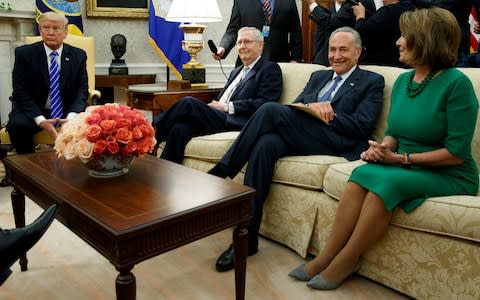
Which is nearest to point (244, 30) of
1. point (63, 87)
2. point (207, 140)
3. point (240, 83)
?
point (240, 83)

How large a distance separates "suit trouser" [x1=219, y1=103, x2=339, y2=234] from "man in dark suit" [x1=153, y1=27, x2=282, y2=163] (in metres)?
0.58

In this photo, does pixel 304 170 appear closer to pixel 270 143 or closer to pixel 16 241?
pixel 270 143

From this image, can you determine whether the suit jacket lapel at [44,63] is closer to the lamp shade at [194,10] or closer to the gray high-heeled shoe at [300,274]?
the lamp shade at [194,10]

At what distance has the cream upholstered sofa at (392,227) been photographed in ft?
5.37

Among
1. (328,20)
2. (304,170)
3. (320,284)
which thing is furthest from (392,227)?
(328,20)

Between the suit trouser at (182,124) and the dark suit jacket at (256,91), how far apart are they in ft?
0.54

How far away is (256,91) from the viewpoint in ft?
9.80

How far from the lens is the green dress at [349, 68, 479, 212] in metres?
1.72

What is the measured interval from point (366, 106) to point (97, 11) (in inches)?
129

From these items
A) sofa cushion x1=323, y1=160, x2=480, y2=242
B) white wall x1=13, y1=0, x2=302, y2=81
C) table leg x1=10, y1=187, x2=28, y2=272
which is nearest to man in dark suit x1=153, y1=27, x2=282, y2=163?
table leg x1=10, y1=187, x2=28, y2=272

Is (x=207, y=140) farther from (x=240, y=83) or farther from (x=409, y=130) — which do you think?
(x=409, y=130)

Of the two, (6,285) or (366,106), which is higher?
(366,106)

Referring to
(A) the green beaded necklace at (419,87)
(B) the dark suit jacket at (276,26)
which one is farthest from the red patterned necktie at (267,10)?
(A) the green beaded necklace at (419,87)

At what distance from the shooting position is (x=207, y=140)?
265cm
